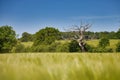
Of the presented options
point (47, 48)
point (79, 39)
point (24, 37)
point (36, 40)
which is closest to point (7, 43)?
point (36, 40)

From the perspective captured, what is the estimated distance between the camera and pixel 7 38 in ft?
135

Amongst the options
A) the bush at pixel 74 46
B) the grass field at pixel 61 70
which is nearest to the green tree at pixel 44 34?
the bush at pixel 74 46

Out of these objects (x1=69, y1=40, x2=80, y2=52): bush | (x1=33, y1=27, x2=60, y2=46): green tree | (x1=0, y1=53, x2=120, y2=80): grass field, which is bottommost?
(x1=69, y1=40, x2=80, y2=52): bush

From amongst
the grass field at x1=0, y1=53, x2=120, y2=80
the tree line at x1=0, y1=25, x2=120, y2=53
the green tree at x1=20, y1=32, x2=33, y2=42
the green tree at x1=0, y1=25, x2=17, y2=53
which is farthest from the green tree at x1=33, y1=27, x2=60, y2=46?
the grass field at x1=0, y1=53, x2=120, y2=80

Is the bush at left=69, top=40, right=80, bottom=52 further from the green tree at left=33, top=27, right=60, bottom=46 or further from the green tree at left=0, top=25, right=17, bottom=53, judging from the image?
the green tree at left=33, top=27, right=60, bottom=46

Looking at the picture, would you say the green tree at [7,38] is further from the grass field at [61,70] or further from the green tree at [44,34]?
the grass field at [61,70]

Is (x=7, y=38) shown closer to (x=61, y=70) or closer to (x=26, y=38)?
(x=26, y=38)

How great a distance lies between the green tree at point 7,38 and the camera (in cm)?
4022

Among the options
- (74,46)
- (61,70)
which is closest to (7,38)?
(74,46)

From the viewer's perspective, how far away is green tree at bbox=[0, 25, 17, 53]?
132 feet

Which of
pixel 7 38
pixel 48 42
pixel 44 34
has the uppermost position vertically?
pixel 44 34

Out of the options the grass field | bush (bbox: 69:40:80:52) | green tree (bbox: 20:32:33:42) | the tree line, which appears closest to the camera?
the grass field

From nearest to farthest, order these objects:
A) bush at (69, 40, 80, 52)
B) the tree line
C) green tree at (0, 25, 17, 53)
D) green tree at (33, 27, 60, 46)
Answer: the tree line
bush at (69, 40, 80, 52)
green tree at (0, 25, 17, 53)
green tree at (33, 27, 60, 46)

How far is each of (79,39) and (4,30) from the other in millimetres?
19844
